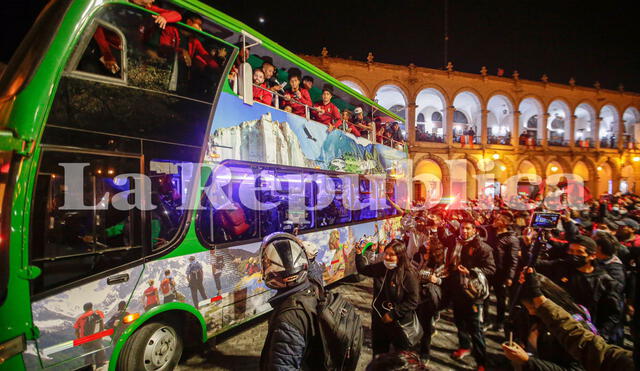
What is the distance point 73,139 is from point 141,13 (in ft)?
4.93

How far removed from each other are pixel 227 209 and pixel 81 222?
1.64 metres

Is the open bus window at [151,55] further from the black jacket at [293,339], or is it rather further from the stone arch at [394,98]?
the stone arch at [394,98]

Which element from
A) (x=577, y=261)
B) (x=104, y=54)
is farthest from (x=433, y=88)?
(x=104, y=54)

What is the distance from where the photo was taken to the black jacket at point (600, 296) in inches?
134

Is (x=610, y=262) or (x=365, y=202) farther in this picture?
(x=365, y=202)

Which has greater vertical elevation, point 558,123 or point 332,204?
point 558,123

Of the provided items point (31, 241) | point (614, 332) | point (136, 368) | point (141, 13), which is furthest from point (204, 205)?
point (614, 332)

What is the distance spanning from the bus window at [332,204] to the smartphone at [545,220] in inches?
145

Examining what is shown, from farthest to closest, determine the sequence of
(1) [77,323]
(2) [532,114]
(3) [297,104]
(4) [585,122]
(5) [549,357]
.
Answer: (4) [585,122] → (2) [532,114] → (3) [297,104] → (1) [77,323] → (5) [549,357]

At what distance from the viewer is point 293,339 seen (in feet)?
5.75

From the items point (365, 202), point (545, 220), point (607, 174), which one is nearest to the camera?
point (545, 220)

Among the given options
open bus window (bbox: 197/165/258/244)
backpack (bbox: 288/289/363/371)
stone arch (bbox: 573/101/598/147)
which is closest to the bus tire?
open bus window (bbox: 197/165/258/244)

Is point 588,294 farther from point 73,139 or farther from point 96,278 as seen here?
point 73,139

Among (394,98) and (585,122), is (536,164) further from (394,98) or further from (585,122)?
(394,98)
